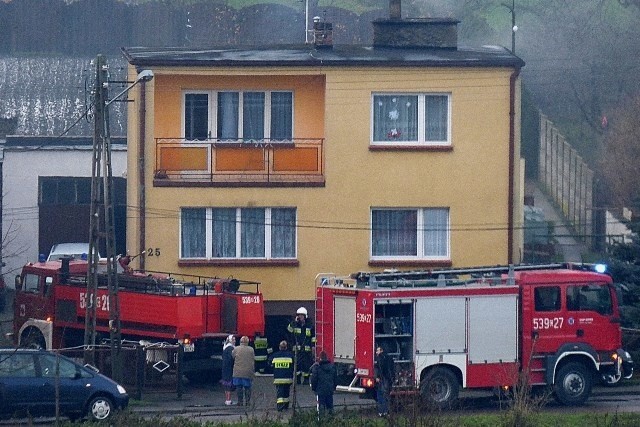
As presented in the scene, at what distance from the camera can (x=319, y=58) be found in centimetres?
2709

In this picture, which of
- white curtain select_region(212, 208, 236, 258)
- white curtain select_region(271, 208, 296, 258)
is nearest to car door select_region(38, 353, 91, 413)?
white curtain select_region(212, 208, 236, 258)

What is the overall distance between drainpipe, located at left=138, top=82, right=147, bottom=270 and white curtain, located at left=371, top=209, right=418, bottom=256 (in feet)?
18.4

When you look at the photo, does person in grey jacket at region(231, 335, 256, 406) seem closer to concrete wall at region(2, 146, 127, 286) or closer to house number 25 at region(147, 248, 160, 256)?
house number 25 at region(147, 248, 160, 256)

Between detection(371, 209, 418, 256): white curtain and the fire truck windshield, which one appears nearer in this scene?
the fire truck windshield

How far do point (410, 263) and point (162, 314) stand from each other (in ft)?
22.0

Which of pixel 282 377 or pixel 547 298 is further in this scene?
pixel 547 298

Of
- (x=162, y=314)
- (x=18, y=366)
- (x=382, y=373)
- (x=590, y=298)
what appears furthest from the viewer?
(x=162, y=314)

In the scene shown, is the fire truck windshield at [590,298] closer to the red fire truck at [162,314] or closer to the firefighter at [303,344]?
the firefighter at [303,344]

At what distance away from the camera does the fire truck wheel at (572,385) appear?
20891mm

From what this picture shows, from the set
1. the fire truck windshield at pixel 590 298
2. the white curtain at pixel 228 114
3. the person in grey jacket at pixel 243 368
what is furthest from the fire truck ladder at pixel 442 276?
the white curtain at pixel 228 114

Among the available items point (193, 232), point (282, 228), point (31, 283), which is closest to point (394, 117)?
point (282, 228)

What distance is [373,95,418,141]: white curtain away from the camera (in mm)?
27344

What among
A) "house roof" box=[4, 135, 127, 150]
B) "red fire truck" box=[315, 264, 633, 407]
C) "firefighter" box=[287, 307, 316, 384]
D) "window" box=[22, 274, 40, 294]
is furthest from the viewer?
"house roof" box=[4, 135, 127, 150]

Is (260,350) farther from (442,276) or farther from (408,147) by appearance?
(408,147)
